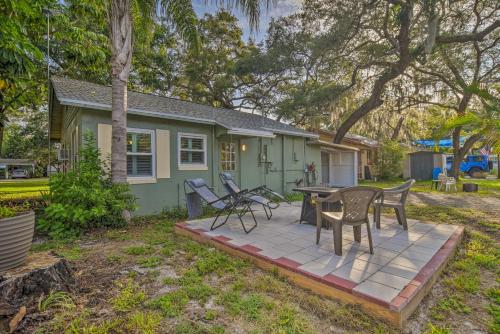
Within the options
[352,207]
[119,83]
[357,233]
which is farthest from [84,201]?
[357,233]

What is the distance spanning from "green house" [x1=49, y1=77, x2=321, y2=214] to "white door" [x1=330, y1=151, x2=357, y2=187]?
6375mm

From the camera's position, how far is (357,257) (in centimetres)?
333

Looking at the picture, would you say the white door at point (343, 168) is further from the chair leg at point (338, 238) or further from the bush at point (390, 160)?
the chair leg at point (338, 238)

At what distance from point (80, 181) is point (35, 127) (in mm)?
29896

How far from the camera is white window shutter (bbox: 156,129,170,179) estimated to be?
6.80m

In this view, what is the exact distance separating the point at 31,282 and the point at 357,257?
3608 mm

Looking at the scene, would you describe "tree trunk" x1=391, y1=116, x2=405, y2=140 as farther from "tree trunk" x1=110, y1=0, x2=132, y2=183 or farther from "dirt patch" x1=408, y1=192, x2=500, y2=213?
"tree trunk" x1=110, y1=0, x2=132, y2=183

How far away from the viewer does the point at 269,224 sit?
5156mm

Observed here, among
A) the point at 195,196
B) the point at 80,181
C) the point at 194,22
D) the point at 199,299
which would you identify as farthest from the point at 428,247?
the point at 194,22

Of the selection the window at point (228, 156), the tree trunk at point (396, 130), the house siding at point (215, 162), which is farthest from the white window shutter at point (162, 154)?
the tree trunk at point (396, 130)

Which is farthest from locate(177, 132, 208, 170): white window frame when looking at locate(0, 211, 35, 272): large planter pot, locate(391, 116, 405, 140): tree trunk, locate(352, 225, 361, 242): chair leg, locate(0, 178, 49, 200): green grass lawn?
locate(391, 116, 405, 140): tree trunk

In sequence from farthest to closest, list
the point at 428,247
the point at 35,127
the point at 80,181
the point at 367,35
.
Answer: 1. the point at 35,127
2. the point at 367,35
3. the point at 80,181
4. the point at 428,247

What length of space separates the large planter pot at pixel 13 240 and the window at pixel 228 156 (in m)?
5.58

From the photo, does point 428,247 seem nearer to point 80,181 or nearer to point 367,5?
point 80,181
